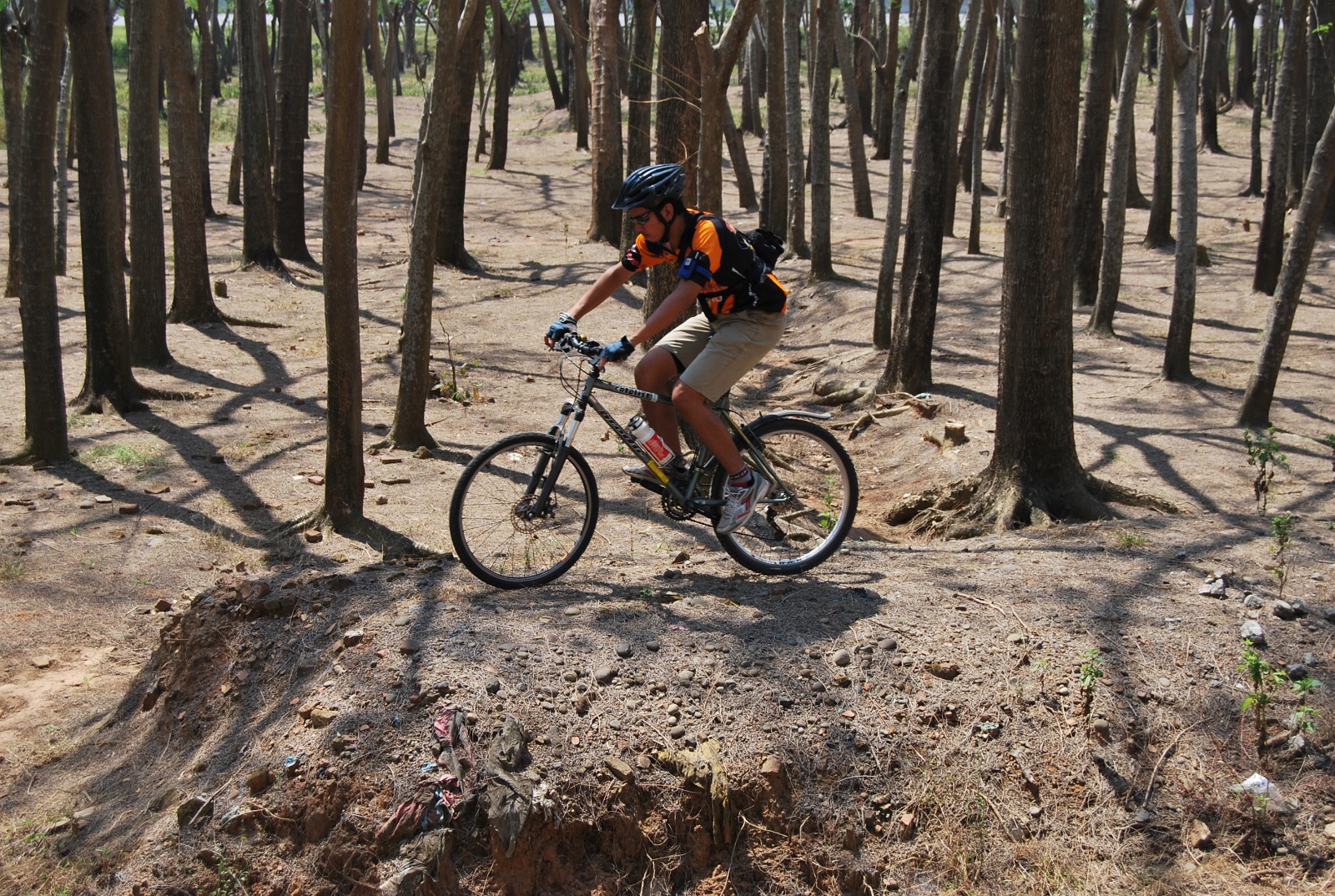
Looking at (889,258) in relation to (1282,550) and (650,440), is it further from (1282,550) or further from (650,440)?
(650,440)

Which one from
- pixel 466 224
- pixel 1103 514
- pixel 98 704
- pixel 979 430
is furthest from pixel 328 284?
pixel 466 224

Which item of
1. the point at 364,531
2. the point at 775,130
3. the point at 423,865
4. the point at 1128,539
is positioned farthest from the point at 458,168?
the point at 423,865

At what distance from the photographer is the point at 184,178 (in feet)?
37.8

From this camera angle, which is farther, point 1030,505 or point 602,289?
point 1030,505

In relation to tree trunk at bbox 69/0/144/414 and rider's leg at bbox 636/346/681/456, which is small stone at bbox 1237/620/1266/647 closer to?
rider's leg at bbox 636/346/681/456

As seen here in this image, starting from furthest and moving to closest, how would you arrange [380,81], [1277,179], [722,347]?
[380,81]
[1277,179]
[722,347]

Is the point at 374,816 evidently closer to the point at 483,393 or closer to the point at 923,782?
the point at 923,782

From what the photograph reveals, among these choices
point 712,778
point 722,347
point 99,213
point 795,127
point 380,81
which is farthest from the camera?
point 380,81

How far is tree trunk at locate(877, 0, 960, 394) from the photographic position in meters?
9.53

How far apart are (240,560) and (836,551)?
357 centimetres

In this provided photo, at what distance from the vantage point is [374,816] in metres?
3.82

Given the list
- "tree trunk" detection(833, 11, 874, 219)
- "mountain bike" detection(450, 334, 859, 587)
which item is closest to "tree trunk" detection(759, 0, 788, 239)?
"tree trunk" detection(833, 11, 874, 219)

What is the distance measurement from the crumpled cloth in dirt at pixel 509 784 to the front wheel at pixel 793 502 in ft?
5.88

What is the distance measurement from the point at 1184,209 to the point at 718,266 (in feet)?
21.6
